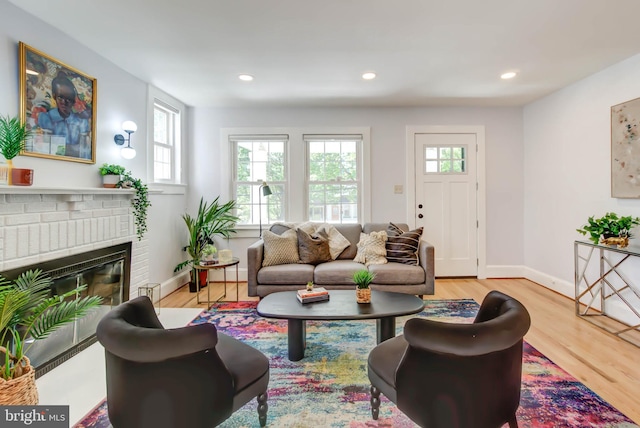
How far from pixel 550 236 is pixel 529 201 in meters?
0.61

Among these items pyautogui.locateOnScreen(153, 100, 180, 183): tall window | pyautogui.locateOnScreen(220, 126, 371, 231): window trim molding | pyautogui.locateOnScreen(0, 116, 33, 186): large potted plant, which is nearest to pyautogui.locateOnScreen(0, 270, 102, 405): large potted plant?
pyautogui.locateOnScreen(0, 116, 33, 186): large potted plant

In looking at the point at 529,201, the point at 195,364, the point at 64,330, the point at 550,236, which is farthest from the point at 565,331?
the point at 64,330

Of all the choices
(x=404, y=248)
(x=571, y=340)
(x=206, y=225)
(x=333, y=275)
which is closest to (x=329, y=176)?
(x=404, y=248)

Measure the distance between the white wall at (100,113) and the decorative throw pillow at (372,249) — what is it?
231 centimetres

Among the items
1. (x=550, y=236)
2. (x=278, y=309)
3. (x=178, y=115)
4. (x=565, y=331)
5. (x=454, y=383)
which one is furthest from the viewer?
(x=178, y=115)

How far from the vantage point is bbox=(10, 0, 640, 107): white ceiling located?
7.07 feet

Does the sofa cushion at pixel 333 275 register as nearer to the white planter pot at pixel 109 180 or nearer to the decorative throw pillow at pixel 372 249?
the decorative throw pillow at pixel 372 249

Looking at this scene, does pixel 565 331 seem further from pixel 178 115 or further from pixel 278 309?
pixel 178 115

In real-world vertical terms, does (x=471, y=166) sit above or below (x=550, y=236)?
above

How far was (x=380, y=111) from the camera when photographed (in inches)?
179

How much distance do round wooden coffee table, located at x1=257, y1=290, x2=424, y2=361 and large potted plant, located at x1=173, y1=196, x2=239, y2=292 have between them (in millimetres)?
1924

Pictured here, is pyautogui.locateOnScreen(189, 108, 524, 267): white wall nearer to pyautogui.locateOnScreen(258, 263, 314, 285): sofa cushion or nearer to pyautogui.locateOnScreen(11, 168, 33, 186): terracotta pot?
pyautogui.locateOnScreen(258, 263, 314, 285): sofa cushion

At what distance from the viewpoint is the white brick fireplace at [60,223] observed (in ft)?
6.28

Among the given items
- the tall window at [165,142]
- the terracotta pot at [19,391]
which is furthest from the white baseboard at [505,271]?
the terracotta pot at [19,391]
